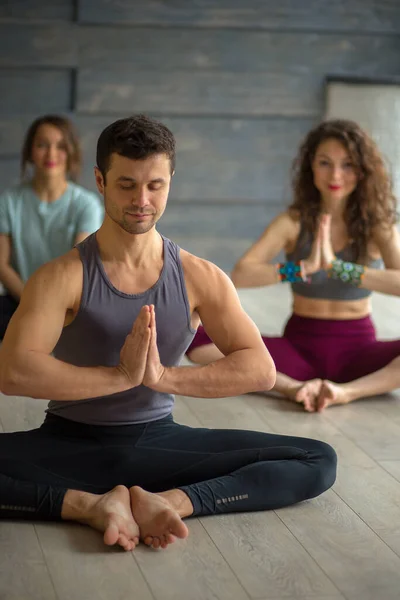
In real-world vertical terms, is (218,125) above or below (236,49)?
below

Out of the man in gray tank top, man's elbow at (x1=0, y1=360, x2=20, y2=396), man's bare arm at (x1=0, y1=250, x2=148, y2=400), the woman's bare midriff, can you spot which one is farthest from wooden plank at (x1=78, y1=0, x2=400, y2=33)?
man's elbow at (x1=0, y1=360, x2=20, y2=396)

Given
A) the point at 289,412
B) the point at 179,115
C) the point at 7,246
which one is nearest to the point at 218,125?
the point at 179,115

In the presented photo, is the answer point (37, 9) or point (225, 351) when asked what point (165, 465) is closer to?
point (225, 351)

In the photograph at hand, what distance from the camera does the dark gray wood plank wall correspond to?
216 inches

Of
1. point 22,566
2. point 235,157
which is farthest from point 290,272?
point 235,157

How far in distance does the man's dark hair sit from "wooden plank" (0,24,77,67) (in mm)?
3335

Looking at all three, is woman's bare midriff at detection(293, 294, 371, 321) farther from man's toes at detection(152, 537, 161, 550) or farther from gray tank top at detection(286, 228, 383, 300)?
man's toes at detection(152, 537, 161, 550)

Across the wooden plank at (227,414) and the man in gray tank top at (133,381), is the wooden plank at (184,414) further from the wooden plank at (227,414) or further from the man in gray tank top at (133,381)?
the man in gray tank top at (133,381)

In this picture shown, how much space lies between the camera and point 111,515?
2230mm

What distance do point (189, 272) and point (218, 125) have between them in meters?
3.45

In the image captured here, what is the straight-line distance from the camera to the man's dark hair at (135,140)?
226 cm

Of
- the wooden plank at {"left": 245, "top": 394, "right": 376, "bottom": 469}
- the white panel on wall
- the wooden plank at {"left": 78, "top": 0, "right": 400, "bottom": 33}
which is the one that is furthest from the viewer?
the white panel on wall

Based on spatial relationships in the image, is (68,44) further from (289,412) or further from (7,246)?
Answer: (289,412)

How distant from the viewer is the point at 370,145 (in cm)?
358
